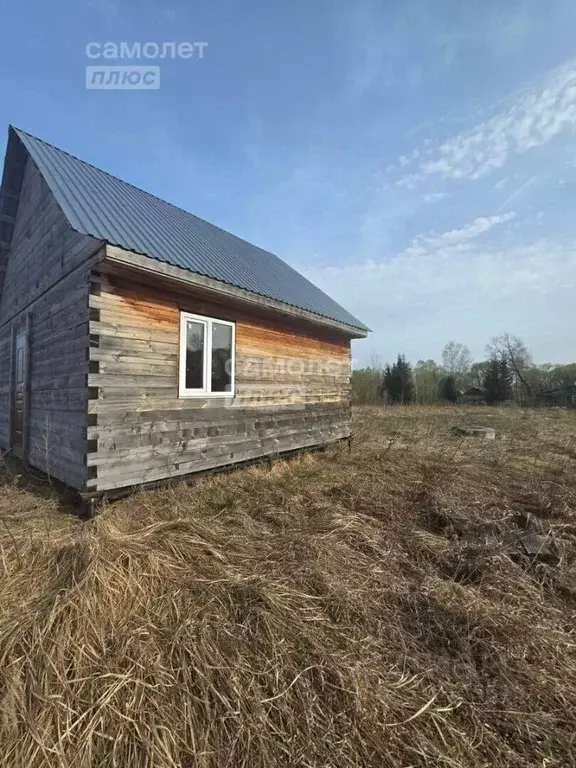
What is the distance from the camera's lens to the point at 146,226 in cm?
648

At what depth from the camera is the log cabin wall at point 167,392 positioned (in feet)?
16.4

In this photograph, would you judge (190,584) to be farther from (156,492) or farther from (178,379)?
(178,379)

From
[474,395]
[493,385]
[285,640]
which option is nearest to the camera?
[285,640]

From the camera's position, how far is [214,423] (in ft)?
21.6

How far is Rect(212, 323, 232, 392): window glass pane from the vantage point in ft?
21.7

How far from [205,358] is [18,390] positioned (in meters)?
4.84

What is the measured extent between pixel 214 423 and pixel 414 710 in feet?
16.7

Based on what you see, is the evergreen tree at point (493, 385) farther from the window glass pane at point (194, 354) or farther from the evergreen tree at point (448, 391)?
the window glass pane at point (194, 354)

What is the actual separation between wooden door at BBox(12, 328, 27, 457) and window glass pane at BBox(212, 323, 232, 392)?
428 cm

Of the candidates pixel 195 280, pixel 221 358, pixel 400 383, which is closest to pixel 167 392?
pixel 221 358

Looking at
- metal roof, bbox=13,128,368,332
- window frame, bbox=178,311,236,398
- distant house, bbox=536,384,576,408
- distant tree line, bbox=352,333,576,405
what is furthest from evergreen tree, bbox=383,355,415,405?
window frame, bbox=178,311,236,398

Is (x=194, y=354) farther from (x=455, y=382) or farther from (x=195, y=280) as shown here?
(x=455, y=382)

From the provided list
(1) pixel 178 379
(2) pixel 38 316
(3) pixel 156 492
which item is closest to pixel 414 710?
(3) pixel 156 492

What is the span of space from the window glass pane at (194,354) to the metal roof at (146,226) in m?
0.94
